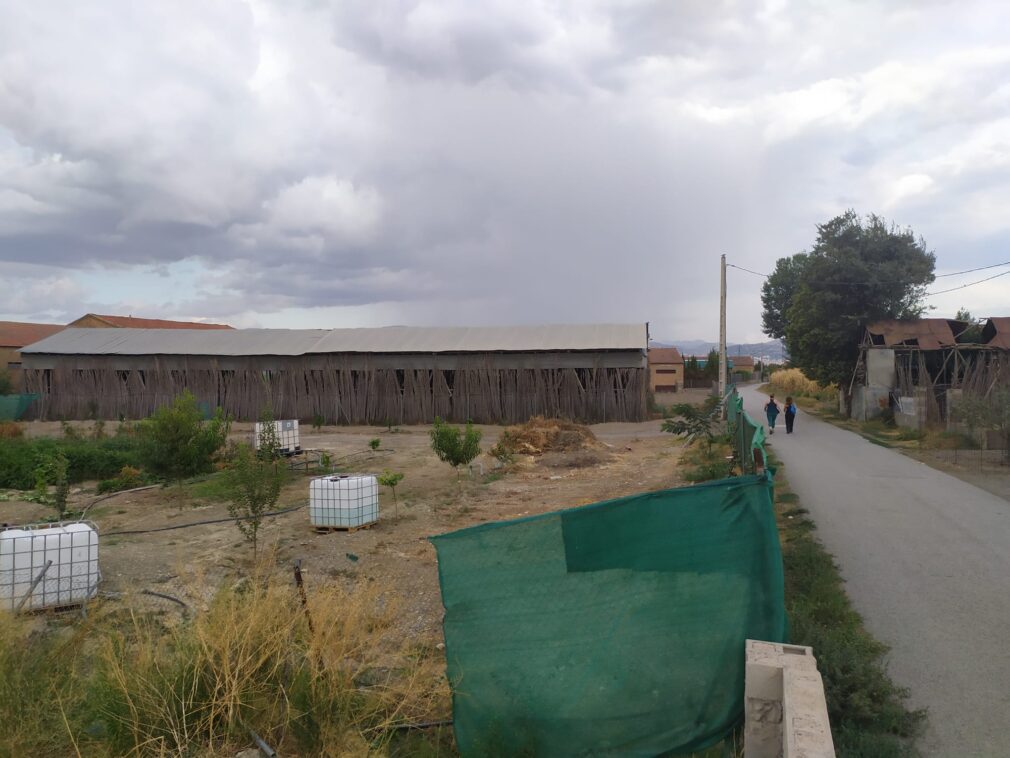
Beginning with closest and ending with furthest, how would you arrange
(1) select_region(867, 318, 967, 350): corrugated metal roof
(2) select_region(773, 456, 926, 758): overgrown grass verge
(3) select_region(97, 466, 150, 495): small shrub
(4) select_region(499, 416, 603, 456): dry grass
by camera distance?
(2) select_region(773, 456, 926, 758): overgrown grass verge
(3) select_region(97, 466, 150, 495): small shrub
(4) select_region(499, 416, 603, 456): dry grass
(1) select_region(867, 318, 967, 350): corrugated metal roof

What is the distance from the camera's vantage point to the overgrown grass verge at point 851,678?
404 centimetres

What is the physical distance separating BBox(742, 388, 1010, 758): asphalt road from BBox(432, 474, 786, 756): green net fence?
1440 millimetres

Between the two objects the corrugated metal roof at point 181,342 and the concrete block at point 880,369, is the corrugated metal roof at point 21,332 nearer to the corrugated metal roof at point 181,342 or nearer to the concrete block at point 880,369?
the corrugated metal roof at point 181,342

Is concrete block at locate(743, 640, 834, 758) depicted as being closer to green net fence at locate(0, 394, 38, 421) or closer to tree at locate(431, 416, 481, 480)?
tree at locate(431, 416, 481, 480)

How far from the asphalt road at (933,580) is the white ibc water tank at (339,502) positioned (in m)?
6.40

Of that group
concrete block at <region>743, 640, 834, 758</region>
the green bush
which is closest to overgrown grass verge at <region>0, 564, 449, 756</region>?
concrete block at <region>743, 640, 834, 758</region>

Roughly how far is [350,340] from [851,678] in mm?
29214

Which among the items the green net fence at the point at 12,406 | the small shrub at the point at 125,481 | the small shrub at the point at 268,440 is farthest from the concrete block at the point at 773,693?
the green net fence at the point at 12,406

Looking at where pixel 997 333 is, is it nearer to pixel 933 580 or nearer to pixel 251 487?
pixel 933 580

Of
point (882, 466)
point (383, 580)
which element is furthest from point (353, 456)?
point (882, 466)

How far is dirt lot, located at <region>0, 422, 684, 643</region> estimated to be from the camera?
7914mm

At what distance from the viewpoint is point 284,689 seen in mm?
4078

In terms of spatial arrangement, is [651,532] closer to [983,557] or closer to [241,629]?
[241,629]

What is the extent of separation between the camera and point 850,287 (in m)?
29.1
